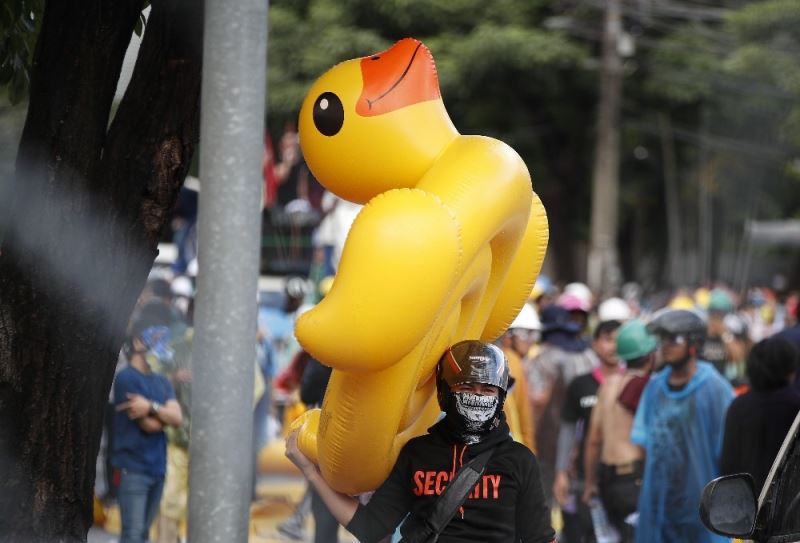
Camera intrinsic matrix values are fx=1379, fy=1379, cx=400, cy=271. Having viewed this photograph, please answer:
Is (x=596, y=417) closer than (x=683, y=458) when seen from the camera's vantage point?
No

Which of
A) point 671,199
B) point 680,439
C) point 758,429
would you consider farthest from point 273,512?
point 671,199

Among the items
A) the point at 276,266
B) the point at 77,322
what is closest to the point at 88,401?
the point at 77,322

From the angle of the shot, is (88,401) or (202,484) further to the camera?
(88,401)

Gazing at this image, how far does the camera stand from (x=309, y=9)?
110 ft

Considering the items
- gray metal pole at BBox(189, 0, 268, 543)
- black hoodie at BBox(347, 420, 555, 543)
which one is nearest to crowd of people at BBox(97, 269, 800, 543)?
black hoodie at BBox(347, 420, 555, 543)

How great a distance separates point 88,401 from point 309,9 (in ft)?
98.2

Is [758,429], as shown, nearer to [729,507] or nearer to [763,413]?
[763,413]

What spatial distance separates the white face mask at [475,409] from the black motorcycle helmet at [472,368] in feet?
0.16

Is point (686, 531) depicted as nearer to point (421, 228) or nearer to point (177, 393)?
point (177, 393)

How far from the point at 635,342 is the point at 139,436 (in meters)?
3.06

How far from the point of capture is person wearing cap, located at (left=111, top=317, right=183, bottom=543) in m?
7.57

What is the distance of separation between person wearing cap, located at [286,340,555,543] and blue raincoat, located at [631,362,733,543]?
10.6 feet

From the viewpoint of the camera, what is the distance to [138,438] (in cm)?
762

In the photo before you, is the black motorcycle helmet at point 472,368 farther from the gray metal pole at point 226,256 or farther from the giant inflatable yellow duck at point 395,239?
the gray metal pole at point 226,256
